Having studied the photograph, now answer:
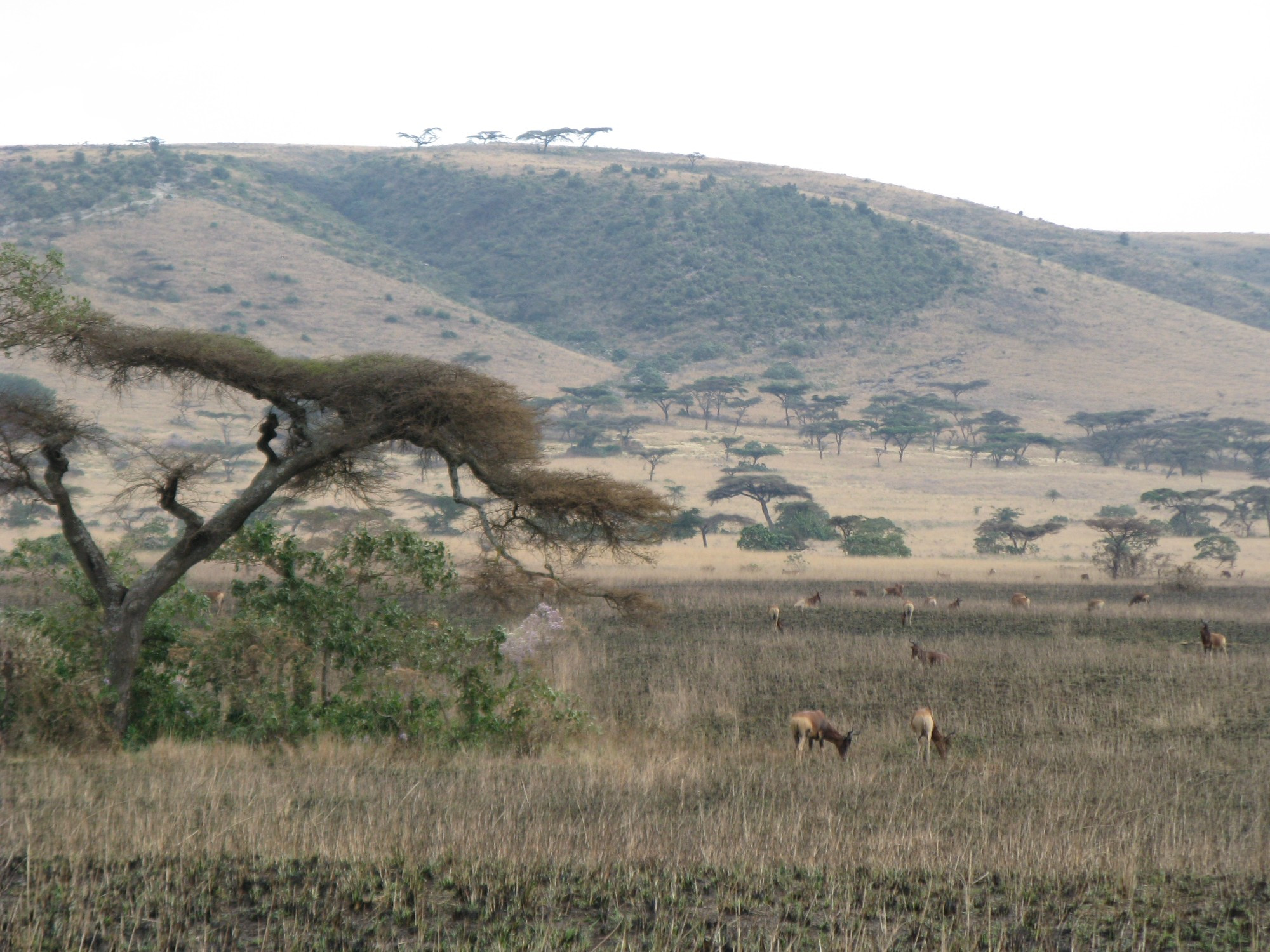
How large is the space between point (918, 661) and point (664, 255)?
104 m

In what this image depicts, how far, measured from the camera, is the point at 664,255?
389ft

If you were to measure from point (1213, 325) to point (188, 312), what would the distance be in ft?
299

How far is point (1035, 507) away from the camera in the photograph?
2505 inches

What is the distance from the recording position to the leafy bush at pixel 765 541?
148ft

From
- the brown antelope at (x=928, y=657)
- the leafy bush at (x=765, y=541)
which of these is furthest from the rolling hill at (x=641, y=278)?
the brown antelope at (x=928, y=657)

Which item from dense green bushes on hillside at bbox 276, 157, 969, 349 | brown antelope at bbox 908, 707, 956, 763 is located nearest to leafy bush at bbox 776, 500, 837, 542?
brown antelope at bbox 908, 707, 956, 763

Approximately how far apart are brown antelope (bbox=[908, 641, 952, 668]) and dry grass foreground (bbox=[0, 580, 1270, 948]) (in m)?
3.10

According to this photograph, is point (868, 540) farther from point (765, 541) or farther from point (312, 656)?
point (312, 656)

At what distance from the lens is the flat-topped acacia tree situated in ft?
35.3

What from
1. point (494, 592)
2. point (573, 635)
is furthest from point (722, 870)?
point (573, 635)

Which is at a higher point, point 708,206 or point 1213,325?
point 708,206

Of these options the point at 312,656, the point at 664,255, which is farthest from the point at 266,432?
the point at 664,255

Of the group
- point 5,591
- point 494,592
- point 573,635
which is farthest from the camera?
point 5,591

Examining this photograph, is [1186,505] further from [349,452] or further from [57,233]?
[57,233]
